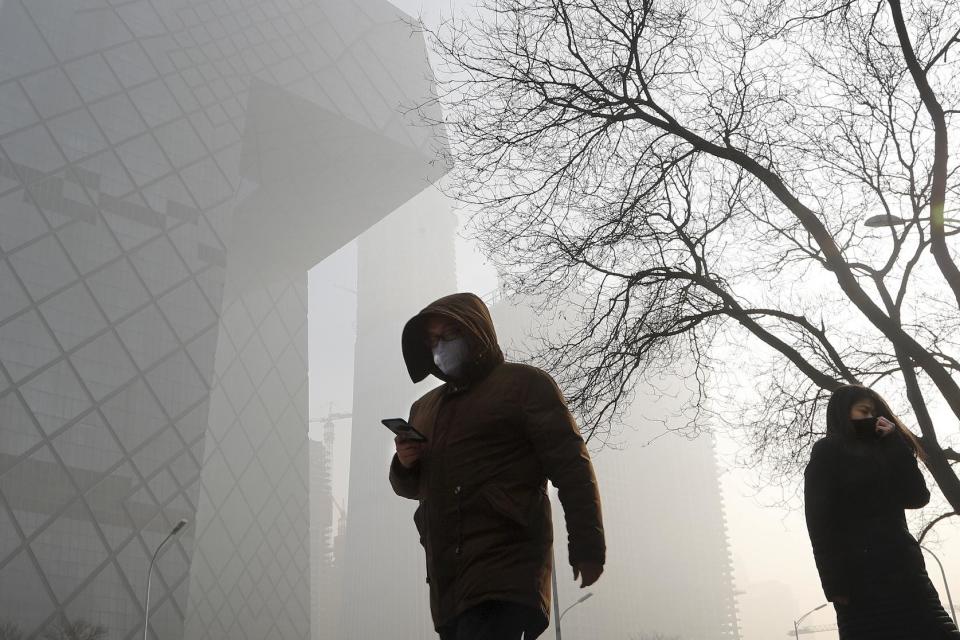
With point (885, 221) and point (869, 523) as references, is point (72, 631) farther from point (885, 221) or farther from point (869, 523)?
point (869, 523)

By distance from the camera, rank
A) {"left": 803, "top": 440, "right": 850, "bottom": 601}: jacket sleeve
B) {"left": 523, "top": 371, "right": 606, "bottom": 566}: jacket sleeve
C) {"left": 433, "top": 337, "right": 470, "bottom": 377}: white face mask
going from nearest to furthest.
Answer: {"left": 523, "top": 371, "right": 606, "bottom": 566}: jacket sleeve → {"left": 433, "top": 337, "right": 470, "bottom": 377}: white face mask → {"left": 803, "top": 440, "right": 850, "bottom": 601}: jacket sleeve

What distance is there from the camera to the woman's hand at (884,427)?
3393mm

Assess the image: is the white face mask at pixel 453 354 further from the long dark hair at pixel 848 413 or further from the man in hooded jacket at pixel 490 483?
the long dark hair at pixel 848 413

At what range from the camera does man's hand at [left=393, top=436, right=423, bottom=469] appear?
8.70 ft

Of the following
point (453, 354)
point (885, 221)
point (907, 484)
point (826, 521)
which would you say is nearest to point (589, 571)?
point (453, 354)

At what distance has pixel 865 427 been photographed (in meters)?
3.46

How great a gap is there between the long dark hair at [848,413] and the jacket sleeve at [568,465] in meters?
1.47

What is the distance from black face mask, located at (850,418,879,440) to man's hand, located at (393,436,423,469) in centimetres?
188

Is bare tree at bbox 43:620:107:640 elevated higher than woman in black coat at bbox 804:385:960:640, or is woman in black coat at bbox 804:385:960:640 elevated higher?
bare tree at bbox 43:620:107:640

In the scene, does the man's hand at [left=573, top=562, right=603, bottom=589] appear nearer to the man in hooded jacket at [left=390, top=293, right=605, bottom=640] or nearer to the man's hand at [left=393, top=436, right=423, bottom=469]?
the man in hooded jacket at [left=390, top=293, right=605, bottom=640]

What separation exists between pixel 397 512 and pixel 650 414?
51027 mm

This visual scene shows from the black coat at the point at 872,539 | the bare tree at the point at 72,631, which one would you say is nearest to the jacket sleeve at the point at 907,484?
the black coat at the point at 872,539

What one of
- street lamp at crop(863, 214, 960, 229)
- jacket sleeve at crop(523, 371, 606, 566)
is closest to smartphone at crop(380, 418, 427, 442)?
jacket sleeve at crop(523, 371, 606, 566)

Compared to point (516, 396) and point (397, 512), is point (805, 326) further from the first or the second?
point (397, 512)
